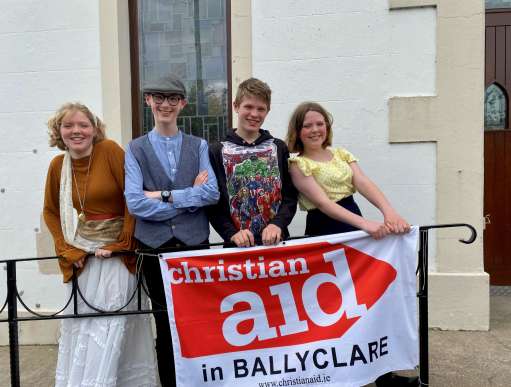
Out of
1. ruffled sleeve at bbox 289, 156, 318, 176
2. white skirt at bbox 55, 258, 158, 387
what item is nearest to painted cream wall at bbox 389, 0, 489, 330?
ruffled sleeve at bbox 289, 156, 318, 176

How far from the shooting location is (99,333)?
2707mm

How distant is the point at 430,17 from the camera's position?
12.7 ft

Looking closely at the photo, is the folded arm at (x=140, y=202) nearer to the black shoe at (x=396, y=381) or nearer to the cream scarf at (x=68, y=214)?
the cream scarf at (x=68, y=214)

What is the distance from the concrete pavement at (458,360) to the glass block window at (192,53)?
2.43 metres

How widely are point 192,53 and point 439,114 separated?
91.4 inches

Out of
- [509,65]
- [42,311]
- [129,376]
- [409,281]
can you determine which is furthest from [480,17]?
[42,311]

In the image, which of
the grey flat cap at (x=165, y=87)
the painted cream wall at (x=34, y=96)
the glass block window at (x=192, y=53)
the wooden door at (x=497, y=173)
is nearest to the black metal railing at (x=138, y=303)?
the grey flat cap at (x=165, y=87)

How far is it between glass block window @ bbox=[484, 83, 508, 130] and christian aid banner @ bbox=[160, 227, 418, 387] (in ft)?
11.3

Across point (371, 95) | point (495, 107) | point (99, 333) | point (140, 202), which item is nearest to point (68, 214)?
point (140, 202)

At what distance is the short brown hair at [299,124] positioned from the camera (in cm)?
284

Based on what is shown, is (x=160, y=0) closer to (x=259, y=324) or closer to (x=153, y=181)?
(x=153, y=181)

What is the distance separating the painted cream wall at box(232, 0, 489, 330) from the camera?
387 centimetres

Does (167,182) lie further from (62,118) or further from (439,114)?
(439,114)

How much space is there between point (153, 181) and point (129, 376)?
127 centimetres
